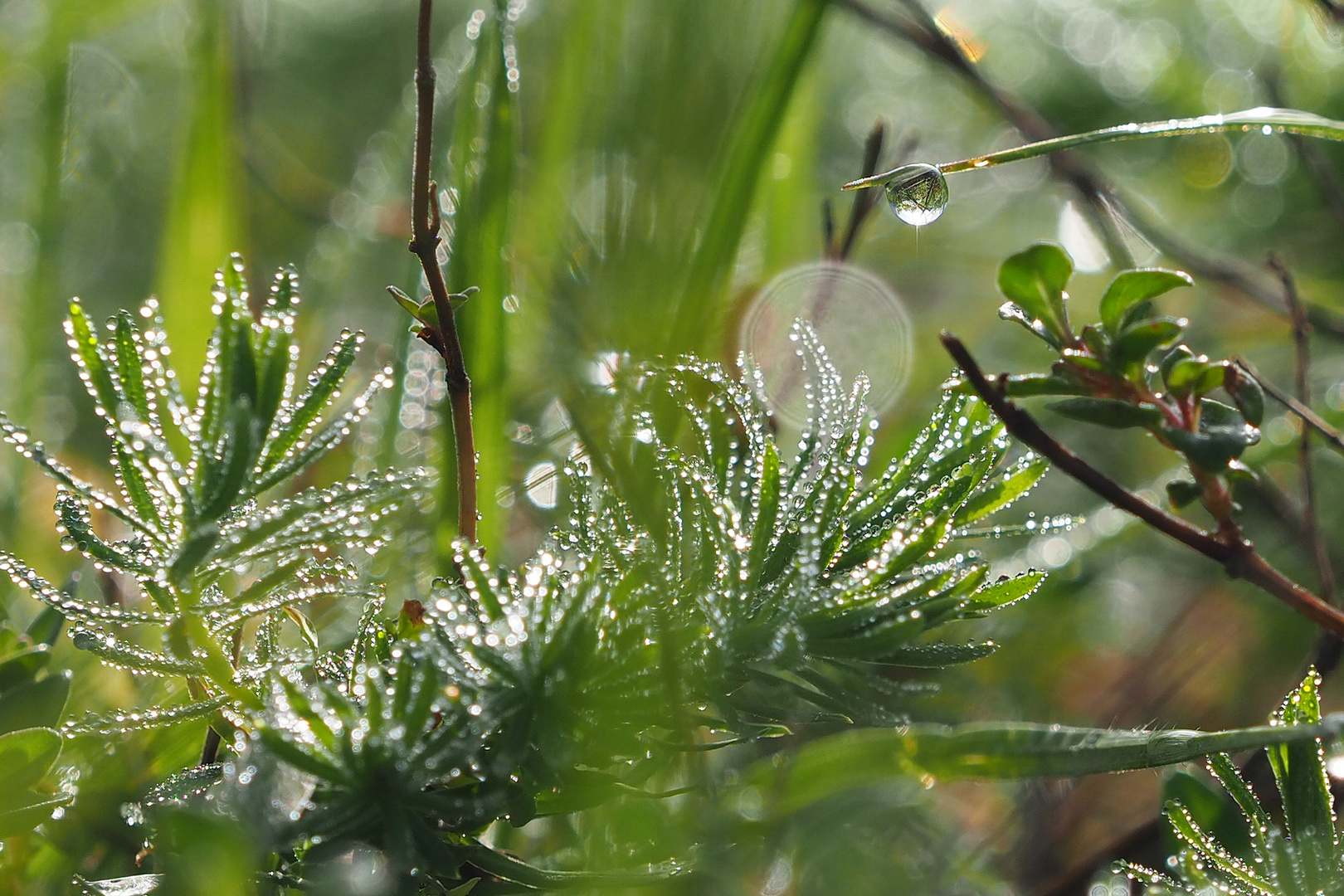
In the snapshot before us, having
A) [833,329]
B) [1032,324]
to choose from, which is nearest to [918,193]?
[1032,324]

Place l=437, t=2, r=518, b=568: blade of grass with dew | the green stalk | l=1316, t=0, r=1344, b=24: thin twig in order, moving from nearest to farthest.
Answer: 1. the green stalk
2. l=437, t=2, r=518, b=568: blade of grass with dew
3. l=1316, t=0, r=1344, b=24: thin twig

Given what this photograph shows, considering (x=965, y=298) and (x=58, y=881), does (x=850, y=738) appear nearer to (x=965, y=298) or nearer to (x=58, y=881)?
(x=58, y=881)

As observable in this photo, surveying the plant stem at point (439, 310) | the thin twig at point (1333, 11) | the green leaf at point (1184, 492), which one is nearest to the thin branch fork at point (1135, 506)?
the green leaf at point (1184, 492)

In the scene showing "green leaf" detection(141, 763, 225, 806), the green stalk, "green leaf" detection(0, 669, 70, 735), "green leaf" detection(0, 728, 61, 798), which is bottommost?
"green leaf" detection(141, 763, 225, 806)

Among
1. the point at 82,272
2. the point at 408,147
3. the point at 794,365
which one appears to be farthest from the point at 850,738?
the point at 82,272

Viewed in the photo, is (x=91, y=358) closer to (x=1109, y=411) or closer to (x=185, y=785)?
(x=185, y=785)

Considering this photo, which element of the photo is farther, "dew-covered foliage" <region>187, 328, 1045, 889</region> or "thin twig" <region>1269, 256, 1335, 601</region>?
"thin twig" <region>1269, 256, 1335, 601</region>

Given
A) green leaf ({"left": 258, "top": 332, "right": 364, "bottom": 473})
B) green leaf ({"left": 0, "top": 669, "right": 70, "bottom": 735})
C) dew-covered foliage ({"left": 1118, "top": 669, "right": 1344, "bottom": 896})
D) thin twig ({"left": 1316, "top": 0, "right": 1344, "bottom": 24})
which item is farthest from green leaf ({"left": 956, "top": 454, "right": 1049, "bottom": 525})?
thin twig ({"left": 1316, "top": 0, "right": 1344, "bottom": 24})

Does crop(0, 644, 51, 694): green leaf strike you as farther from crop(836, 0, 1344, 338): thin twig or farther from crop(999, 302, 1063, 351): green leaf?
crop(836, 0, 1344, 338): thin twig

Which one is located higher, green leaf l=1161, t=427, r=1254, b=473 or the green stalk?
the green stalk
